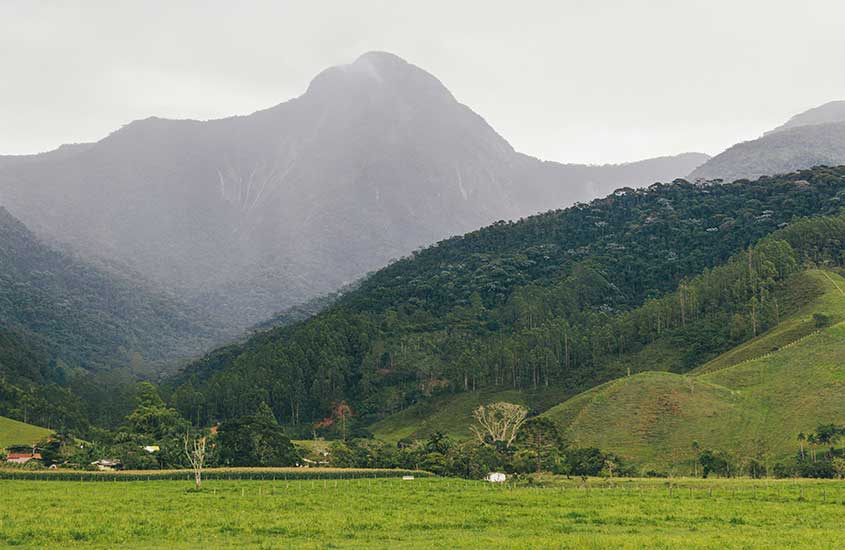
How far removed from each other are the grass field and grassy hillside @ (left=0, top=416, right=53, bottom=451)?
69.3m

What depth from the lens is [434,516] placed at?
4806 cm

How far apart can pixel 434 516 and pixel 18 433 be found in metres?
107

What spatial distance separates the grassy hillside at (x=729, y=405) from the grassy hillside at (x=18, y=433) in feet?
269

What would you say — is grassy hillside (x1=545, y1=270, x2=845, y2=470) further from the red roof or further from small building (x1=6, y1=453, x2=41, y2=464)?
the red roof

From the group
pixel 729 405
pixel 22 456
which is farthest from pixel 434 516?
pixel 22 456

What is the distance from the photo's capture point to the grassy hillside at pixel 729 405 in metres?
86.4

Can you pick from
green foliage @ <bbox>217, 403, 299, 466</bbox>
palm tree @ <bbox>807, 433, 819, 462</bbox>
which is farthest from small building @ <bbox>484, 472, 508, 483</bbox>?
green foliage @ <bbox>217, 403, 299, 466</bbox>

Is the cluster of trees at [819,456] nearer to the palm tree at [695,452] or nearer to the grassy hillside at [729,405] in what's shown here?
the grassy hillside at [729,405]

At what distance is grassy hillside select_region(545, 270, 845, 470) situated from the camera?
8638 cm

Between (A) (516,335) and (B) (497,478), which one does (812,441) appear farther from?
(A) (516,335)

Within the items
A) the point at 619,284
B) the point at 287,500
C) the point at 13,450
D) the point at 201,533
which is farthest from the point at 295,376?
the point at 201,533

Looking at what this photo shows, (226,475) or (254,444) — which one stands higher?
(254,444)

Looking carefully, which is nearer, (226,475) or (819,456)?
(226,475)

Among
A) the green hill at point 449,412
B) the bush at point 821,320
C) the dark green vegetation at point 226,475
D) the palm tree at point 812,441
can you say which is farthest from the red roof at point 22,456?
the bush at point 821,320
